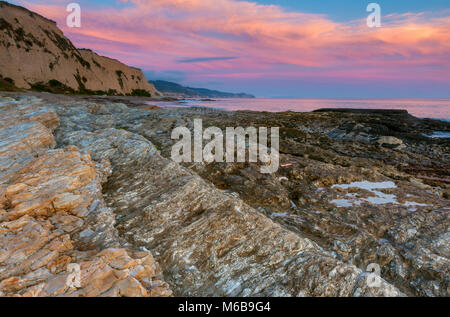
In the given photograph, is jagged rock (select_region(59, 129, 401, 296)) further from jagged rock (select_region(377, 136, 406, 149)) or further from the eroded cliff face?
the eroded cliff face

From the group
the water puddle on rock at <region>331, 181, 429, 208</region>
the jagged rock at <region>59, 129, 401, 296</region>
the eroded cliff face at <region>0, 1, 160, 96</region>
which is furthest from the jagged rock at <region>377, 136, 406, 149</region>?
the eroded cliff face at <region>0, 1, 160, 96</region>

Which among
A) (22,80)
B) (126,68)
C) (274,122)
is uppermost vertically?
(126,68)

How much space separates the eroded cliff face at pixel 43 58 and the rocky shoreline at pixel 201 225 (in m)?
103

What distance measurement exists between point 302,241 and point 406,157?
81.0ft

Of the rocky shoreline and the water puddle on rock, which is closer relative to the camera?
the rocky shoreline

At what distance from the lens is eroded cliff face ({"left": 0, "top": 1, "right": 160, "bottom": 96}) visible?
303 ft

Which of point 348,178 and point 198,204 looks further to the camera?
point 348,178

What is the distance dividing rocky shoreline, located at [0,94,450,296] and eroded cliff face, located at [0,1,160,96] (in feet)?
339

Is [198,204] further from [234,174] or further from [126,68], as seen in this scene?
[126,68]

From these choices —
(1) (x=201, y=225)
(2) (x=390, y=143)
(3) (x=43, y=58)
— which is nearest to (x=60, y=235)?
(1) (x=201, y=225)

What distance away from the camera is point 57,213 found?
9.33 meters

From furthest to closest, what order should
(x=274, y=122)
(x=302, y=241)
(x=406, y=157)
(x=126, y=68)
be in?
(x=126, y=68) → (x=274, y=122) → (x=406, y=157) → (x=302, y=241)
